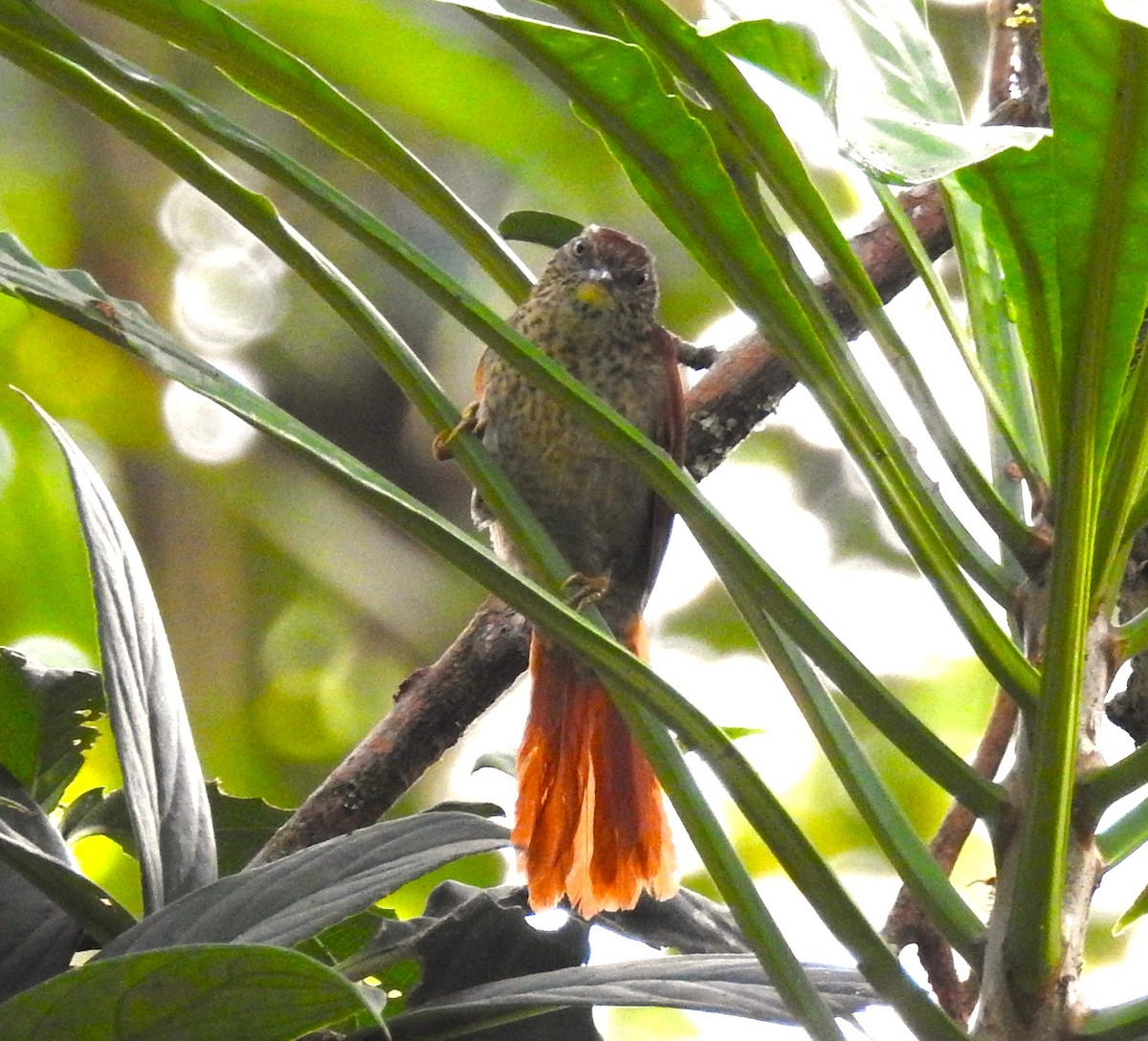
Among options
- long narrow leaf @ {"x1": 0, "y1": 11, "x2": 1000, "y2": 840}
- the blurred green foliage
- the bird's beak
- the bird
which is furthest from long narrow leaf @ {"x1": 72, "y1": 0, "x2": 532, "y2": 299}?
the blurred green foliage

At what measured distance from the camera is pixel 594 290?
78.7 inches

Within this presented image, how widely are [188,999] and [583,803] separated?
0.85 meters

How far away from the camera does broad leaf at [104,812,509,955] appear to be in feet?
2.31

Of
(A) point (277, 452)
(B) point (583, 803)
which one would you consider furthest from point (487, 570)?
(A) point (277, 452)

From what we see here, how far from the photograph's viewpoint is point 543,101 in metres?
2.39

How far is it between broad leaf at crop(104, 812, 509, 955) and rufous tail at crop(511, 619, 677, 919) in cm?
23

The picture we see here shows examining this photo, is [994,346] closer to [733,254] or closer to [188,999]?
[733,254]

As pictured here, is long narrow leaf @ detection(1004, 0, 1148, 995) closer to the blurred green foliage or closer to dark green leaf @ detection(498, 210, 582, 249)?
dark green leaf @ detection(498, 210, 582, 249)

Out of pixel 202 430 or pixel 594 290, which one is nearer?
pixel 594 290

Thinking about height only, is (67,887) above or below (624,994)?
above

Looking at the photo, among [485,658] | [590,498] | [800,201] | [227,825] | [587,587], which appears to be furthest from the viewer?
[590,498]

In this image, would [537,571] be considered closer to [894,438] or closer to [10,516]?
[894,438]

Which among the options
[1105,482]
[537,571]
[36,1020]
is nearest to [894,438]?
[1105,482]

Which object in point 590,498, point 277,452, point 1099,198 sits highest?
point 277,452
